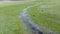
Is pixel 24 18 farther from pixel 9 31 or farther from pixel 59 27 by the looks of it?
pixel 59 27

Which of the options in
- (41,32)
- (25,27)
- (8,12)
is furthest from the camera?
(8,12)

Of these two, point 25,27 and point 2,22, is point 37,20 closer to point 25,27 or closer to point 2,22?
point 25,27

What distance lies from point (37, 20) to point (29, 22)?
6 centimetres

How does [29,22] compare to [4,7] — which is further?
[4,7]

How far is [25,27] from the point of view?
0.74m

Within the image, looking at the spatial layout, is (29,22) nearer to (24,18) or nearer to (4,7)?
(24,18)

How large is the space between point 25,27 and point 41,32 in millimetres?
136

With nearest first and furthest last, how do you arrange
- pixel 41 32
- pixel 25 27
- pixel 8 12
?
pixel 41 32, pixel 25 27, pixel 8 12

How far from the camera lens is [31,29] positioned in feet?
2.31

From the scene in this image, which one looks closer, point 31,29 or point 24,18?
point 31,29

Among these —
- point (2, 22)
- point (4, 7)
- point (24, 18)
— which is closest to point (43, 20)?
point (24, 18)

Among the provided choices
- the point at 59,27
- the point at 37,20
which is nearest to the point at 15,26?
the point at 37,20

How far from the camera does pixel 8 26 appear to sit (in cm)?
75

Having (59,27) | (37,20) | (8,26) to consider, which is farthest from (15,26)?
(59,27)
